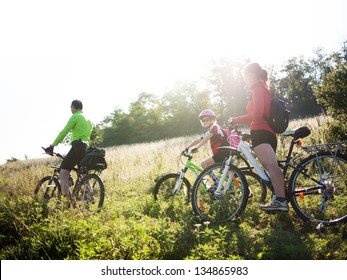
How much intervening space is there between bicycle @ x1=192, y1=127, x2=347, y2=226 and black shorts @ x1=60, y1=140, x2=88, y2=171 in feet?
9.14

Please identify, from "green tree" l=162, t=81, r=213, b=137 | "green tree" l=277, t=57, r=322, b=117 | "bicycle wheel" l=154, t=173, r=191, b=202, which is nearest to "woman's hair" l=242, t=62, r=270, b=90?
"bicycle wheel" l=154, t=173, r=191, b=202

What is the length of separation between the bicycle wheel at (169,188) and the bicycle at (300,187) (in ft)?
2.07

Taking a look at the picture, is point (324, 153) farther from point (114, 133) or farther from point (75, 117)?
point (114, 133)

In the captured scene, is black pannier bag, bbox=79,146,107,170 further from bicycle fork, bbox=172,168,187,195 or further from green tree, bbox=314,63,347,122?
green tree, bbox=314,63,347,122

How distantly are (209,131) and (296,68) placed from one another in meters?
62.0

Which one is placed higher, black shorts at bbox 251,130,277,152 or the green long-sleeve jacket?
the green long-sleeve jacket

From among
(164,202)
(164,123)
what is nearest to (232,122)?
(164,202)

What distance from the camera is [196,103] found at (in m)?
49.7

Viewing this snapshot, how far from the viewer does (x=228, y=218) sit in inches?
171

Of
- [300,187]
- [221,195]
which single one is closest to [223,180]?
[221,195]

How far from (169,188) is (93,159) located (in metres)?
1.73

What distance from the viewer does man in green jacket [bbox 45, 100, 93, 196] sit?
6035 millimetres

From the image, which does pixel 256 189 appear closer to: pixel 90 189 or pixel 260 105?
pixel 260 105

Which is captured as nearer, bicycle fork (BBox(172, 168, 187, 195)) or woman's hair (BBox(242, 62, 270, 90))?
woman's hair (BBox(242, 62, 270, 90))
